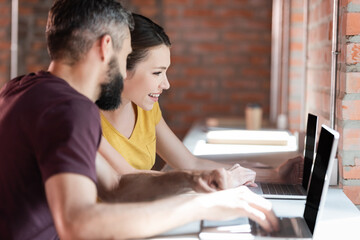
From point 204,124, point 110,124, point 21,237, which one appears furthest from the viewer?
point 204,124

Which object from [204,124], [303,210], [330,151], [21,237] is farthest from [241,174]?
[204,124]

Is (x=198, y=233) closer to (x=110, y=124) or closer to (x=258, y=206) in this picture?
(x=258, y=206)

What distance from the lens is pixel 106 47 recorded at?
1.17 meters

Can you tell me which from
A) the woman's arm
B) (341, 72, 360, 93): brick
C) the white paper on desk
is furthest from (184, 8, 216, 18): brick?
(341, 72, 360, 93): brick

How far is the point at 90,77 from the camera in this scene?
3.84ft

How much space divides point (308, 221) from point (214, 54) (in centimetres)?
321

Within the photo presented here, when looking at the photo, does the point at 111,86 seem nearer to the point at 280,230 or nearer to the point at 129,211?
the point at 129,211

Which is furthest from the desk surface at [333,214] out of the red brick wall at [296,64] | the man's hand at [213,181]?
the red brick wall at [296,64]

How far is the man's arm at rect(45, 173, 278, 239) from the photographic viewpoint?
92 cm

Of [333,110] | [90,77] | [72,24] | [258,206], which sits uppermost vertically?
[72,24]

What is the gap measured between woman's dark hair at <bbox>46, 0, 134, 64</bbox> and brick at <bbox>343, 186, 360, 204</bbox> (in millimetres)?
898

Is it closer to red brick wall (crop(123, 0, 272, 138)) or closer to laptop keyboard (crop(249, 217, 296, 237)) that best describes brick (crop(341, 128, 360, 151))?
laptop keyboard (crop(249, 217, 296, 237))

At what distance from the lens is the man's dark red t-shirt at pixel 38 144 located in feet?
3.10

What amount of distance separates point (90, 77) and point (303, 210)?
65 cm
